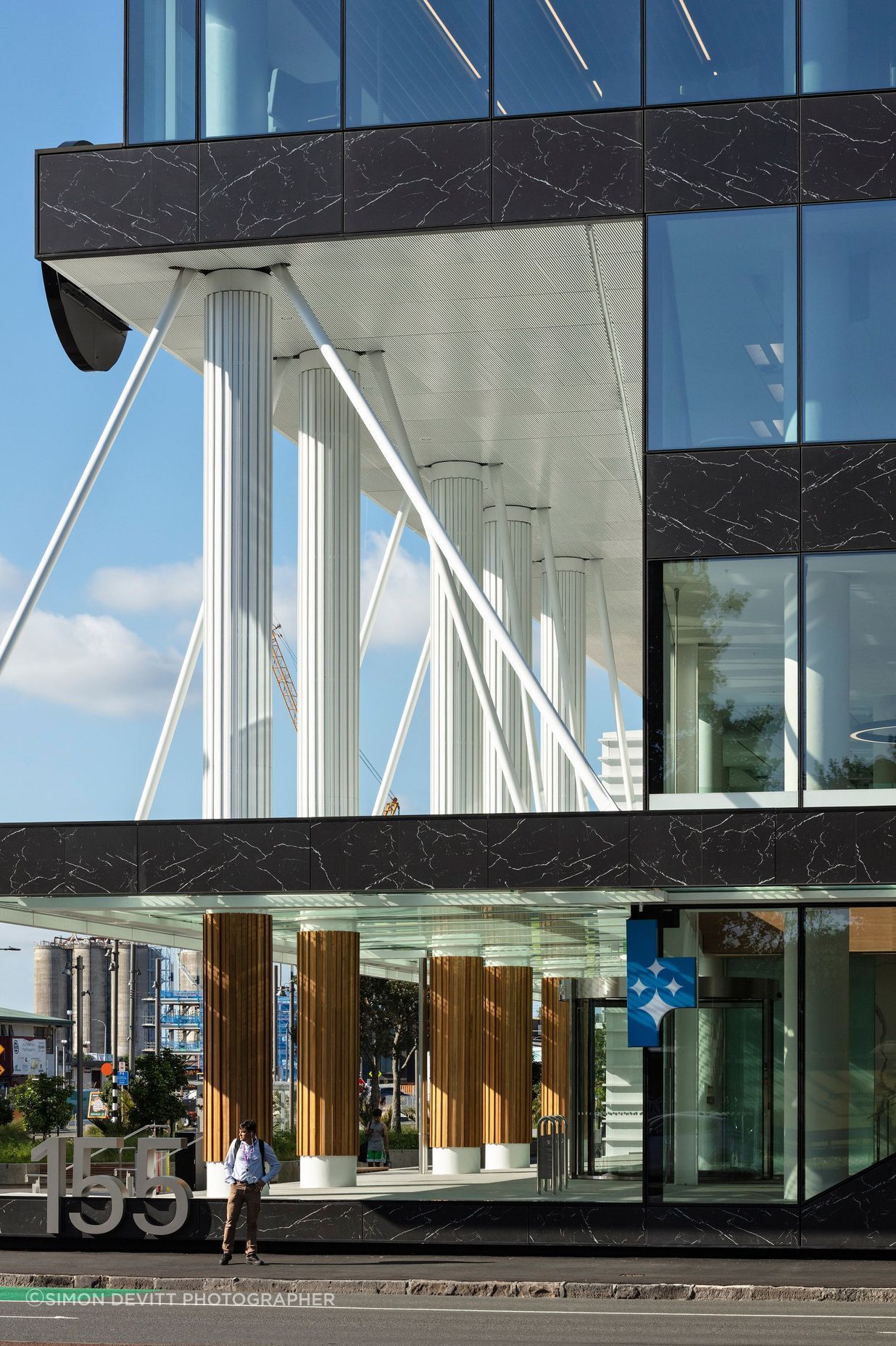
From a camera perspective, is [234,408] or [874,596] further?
[234,408]

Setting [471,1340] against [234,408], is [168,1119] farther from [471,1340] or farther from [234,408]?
[471,1340]

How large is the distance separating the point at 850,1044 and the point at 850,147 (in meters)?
11.1

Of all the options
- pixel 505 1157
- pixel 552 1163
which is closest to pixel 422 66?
pixel 552 1163

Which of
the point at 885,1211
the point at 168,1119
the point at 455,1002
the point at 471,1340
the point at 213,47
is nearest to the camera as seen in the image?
the point at 471,1340

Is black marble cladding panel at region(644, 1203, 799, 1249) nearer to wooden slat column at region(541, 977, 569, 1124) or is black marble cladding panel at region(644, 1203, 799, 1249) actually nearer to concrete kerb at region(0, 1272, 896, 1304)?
concrete kerb at region(0, 1272, 896, 1304)

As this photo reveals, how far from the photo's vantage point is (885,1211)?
73.6ft

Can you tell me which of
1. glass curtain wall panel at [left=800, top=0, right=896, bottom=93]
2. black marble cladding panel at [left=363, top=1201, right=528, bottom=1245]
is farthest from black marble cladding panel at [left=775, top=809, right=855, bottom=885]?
glass curtain wall panel at [left=800, top=0, right=896, bottom=93]

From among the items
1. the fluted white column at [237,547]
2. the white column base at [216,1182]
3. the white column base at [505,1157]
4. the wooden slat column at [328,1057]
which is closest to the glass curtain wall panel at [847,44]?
the fluted white column at [237,547]

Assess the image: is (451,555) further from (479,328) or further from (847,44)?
(847,44)

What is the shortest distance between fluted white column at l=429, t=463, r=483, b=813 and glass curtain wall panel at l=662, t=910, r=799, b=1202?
1132cm

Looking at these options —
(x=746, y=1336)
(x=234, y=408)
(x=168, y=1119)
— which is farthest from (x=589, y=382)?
(x=168, y=1119)

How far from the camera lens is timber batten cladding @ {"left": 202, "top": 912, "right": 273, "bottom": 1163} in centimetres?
2512

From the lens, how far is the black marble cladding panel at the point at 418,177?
993 inches

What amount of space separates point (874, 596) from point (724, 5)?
26.4ft
